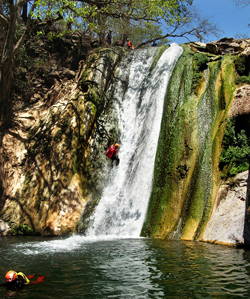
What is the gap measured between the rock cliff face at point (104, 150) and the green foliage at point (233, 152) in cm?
28

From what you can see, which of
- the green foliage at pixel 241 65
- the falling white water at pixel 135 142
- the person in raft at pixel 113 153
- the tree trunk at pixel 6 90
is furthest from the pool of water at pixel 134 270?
the tree trunk at pixel 6 90

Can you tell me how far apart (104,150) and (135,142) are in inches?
60.8

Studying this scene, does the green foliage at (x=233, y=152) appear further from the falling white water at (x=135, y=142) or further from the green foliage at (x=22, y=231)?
the green foliage at (x=22, y=231)

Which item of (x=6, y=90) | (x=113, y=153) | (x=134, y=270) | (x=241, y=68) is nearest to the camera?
(x=134, y=270)

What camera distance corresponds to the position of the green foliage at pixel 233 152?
34.6 ft

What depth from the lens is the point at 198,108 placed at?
12719 millimetres

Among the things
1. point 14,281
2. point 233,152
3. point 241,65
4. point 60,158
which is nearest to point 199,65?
point 241,65

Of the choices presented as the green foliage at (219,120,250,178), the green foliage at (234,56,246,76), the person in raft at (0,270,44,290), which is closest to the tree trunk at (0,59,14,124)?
the green foliage at (234,56,246,76)

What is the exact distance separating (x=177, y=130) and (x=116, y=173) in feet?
11.5

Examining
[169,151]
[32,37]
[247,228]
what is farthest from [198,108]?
[32,37]

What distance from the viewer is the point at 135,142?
14.7m

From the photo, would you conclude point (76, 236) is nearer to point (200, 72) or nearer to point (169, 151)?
point (169, 151)

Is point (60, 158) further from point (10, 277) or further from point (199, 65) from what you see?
point (10, 277)

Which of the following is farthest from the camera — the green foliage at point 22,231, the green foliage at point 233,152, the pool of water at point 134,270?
the green foliage at point 22,231
